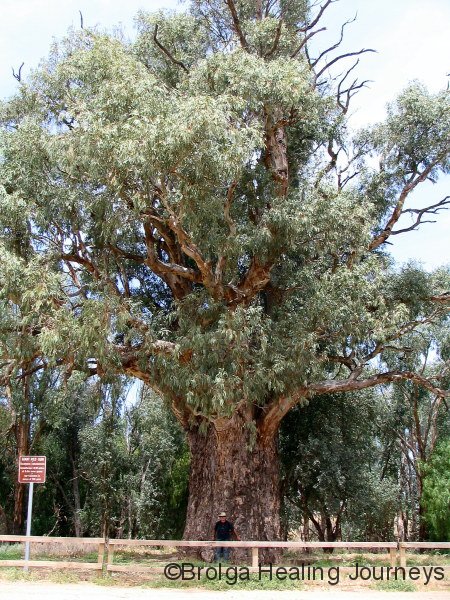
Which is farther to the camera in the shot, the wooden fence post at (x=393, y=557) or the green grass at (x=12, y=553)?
the green grass at (x=12, y=553)

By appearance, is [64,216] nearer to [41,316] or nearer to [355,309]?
[41,316]

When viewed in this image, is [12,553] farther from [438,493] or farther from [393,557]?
[438,493]

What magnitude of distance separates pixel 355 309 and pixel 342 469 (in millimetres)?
8823

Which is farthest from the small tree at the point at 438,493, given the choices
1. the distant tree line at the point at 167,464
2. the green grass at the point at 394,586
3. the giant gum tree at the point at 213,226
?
the green grass at the point at 394,586

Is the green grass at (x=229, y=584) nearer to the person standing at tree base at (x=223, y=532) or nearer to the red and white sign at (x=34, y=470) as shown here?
the person standing at tree base at (x=223, y=532)

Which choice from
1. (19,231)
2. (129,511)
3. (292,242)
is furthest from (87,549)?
(292,242)

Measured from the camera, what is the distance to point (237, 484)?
14352 mm

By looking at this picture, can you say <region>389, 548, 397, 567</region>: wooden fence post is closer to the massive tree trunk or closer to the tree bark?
the massive tree trunk

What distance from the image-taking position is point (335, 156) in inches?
666

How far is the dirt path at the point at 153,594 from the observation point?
9.11 meters

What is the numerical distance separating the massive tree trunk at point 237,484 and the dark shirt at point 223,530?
122 cm

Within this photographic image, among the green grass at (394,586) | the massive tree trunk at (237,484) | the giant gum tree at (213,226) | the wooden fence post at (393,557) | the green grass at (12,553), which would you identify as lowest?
the green grass at (12,553)

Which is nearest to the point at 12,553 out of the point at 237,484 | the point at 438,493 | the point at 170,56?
the point at 237,484

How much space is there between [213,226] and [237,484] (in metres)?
5.55
